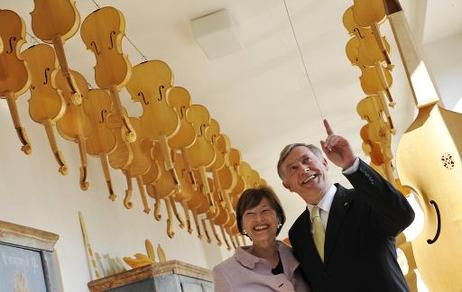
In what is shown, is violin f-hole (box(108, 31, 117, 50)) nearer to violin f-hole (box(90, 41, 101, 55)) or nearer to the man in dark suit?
violin f-hole (box(90, 41, 101, 55))

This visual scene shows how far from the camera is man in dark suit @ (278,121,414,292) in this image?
2.00 metres

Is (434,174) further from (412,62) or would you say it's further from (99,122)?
(99,122)

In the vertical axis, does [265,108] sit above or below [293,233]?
above

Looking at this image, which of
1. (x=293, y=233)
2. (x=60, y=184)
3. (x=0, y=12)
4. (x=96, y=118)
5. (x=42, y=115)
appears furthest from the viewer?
(x=60, y=184)

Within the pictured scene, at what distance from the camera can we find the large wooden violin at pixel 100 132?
144 inches

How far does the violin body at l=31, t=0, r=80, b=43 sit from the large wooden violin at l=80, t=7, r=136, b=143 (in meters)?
0.36

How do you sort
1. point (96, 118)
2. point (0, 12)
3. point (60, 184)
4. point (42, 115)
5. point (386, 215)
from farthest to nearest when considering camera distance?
point (60, 184) → point (96, 118) → point (42, 115) → point (0, 12) → point (386, 215)

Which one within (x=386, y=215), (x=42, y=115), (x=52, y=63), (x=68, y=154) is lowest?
(x=386, y=215)

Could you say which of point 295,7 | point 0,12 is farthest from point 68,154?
point 0,12

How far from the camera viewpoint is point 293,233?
7.59ft

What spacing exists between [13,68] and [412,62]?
4.73ft

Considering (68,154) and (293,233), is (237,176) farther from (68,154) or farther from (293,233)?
(293,233)

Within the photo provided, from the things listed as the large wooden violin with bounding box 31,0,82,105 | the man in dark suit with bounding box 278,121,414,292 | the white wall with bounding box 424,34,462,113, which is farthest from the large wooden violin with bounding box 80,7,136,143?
the white wall with bounding box 424,34,462,113

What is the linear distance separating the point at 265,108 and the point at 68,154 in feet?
8.53
